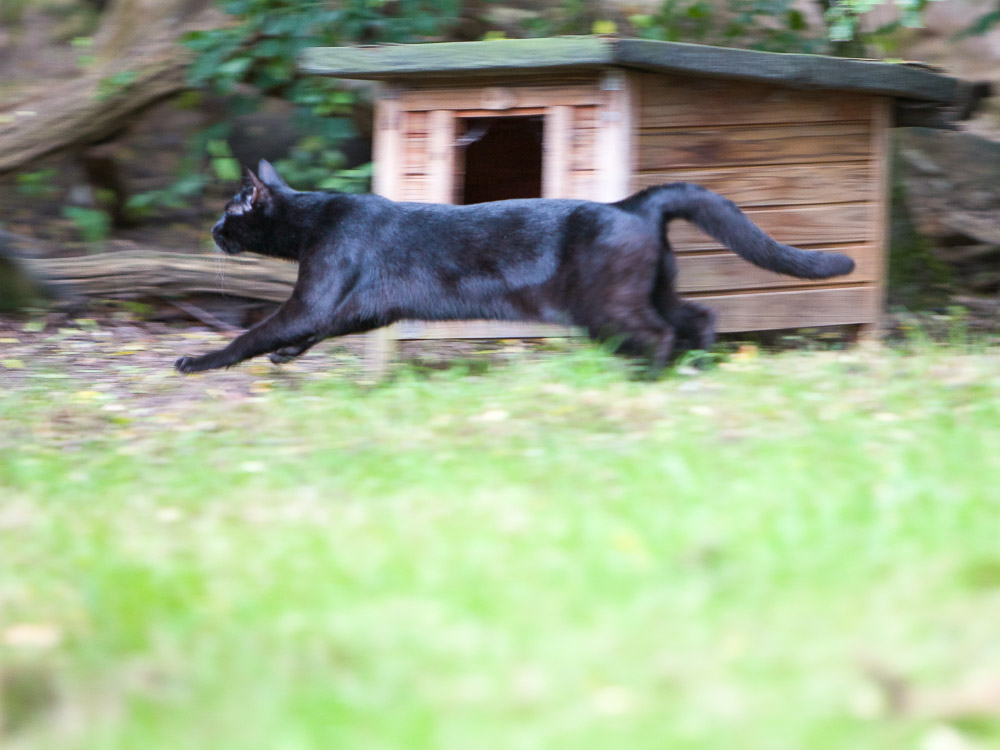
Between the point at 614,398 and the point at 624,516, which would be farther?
the point at 614,398

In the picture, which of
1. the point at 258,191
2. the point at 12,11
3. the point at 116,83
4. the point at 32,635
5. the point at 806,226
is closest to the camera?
the point at 32,635

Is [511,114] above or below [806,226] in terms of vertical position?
above

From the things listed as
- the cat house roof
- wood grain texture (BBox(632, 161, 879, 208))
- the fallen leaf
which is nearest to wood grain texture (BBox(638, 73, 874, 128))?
the cat house roof

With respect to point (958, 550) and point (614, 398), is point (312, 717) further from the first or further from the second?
point (614, 398)

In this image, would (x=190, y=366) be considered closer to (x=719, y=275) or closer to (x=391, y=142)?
(x=391, y=142)

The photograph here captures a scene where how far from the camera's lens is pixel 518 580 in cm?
251

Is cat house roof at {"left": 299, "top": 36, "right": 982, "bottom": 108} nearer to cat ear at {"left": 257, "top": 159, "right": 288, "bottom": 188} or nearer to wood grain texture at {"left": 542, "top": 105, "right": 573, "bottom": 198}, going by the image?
wood grain texture at {"left": 542, "top": 105, "right": 573, "bottom": 198}

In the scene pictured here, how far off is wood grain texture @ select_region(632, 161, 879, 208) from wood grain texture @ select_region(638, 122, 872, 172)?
0.04 metres

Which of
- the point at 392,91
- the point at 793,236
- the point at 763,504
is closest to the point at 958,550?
the point at 763,504

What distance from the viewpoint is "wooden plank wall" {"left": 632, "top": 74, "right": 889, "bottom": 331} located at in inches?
221

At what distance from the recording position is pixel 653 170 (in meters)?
5.59

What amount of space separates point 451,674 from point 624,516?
0.84 metres

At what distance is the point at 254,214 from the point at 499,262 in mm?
1426

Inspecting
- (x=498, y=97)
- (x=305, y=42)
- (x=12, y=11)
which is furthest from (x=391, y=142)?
(x=12, y=11)
